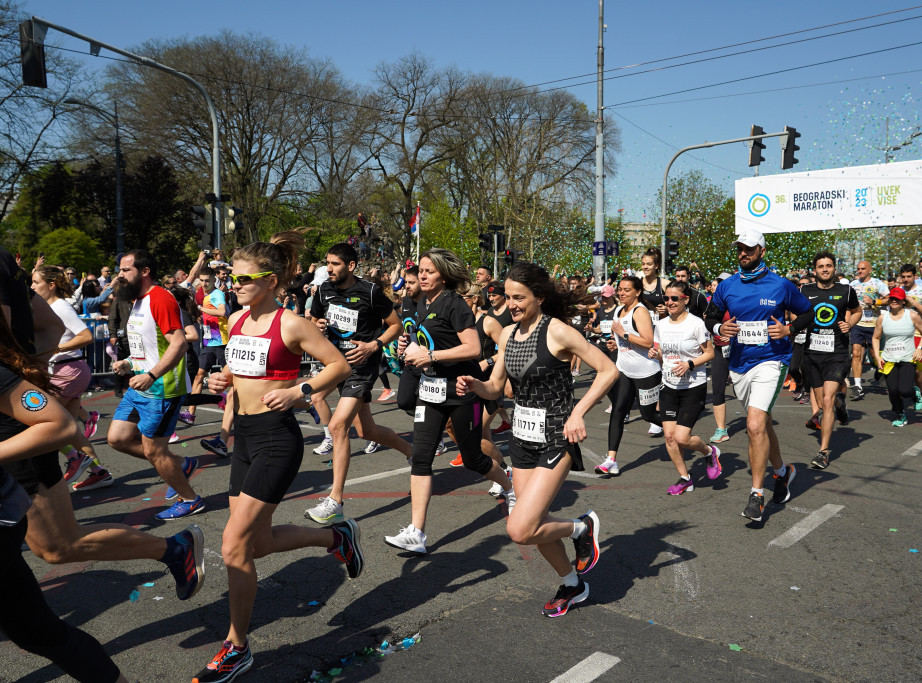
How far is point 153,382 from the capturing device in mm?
5359

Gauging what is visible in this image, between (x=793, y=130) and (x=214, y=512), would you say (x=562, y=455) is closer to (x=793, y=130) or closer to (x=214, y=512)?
(x=214, y=512)

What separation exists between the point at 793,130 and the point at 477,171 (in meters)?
24.4

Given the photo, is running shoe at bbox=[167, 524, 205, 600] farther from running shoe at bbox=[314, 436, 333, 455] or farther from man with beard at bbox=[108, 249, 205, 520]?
running shoe at bbox=[314, 436, 333, 455]

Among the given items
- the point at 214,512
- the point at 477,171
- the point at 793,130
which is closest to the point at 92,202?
the point at 477,171

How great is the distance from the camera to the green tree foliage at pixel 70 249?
Answer: 2545 centimetres

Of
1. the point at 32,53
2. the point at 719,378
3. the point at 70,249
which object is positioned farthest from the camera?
the point at 70,249

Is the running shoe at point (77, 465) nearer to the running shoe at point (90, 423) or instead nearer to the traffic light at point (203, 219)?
the running shoe at point (90, 423)

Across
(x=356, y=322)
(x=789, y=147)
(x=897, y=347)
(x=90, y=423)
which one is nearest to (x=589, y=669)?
(x=356, y=322)

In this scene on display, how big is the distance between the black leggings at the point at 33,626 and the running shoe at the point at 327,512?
8.78 feet

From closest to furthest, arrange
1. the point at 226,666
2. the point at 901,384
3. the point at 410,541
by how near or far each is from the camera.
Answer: the point at 226,666, the point at 410,541, the point at 901,384

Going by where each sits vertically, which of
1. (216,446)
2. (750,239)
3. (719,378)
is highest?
(750,239)

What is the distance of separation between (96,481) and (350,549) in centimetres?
359

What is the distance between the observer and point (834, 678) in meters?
3.24

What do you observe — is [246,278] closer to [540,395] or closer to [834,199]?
[540,395]
